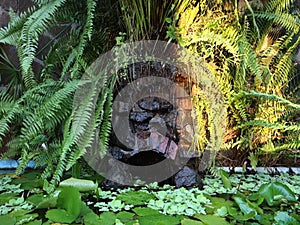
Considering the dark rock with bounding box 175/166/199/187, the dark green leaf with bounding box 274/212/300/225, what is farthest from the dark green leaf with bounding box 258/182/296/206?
the dark rock with bounding box 175/166/199/187

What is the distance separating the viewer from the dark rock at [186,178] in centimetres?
154

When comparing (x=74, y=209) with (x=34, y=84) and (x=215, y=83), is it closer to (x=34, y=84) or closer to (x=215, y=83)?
(x=34, y=84)

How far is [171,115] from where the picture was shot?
1559 millimetres

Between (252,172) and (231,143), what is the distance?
206 mm

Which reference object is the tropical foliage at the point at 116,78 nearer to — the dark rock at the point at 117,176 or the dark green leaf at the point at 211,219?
the dark rock at the point at 117,176

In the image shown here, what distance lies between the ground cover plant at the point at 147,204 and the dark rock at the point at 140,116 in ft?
0.99

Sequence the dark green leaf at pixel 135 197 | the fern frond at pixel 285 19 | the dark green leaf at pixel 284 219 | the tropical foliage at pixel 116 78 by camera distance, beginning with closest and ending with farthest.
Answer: the dark green leaf at pixel 284 219, the dark green leaf at pixel 135 197, the tropical foliage at pixel 116 78, the fern frond at pixel 285 19

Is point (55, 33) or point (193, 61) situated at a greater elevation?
point (55, 33)

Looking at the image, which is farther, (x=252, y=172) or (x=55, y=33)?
(x=55, y=33)

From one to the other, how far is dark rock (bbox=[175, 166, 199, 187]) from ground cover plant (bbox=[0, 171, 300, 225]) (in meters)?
0.03

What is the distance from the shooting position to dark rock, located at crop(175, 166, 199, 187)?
5.04 ft

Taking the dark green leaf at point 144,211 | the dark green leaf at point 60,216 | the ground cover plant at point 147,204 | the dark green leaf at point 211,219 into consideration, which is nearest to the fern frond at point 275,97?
the ground cover plant at point 147,204

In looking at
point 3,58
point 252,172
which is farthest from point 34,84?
point 252,172

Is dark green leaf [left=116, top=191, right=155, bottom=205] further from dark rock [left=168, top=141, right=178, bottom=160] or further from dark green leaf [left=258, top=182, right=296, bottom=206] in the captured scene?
dark green leaf [left=258, top=182, right=296, bottom=206]
